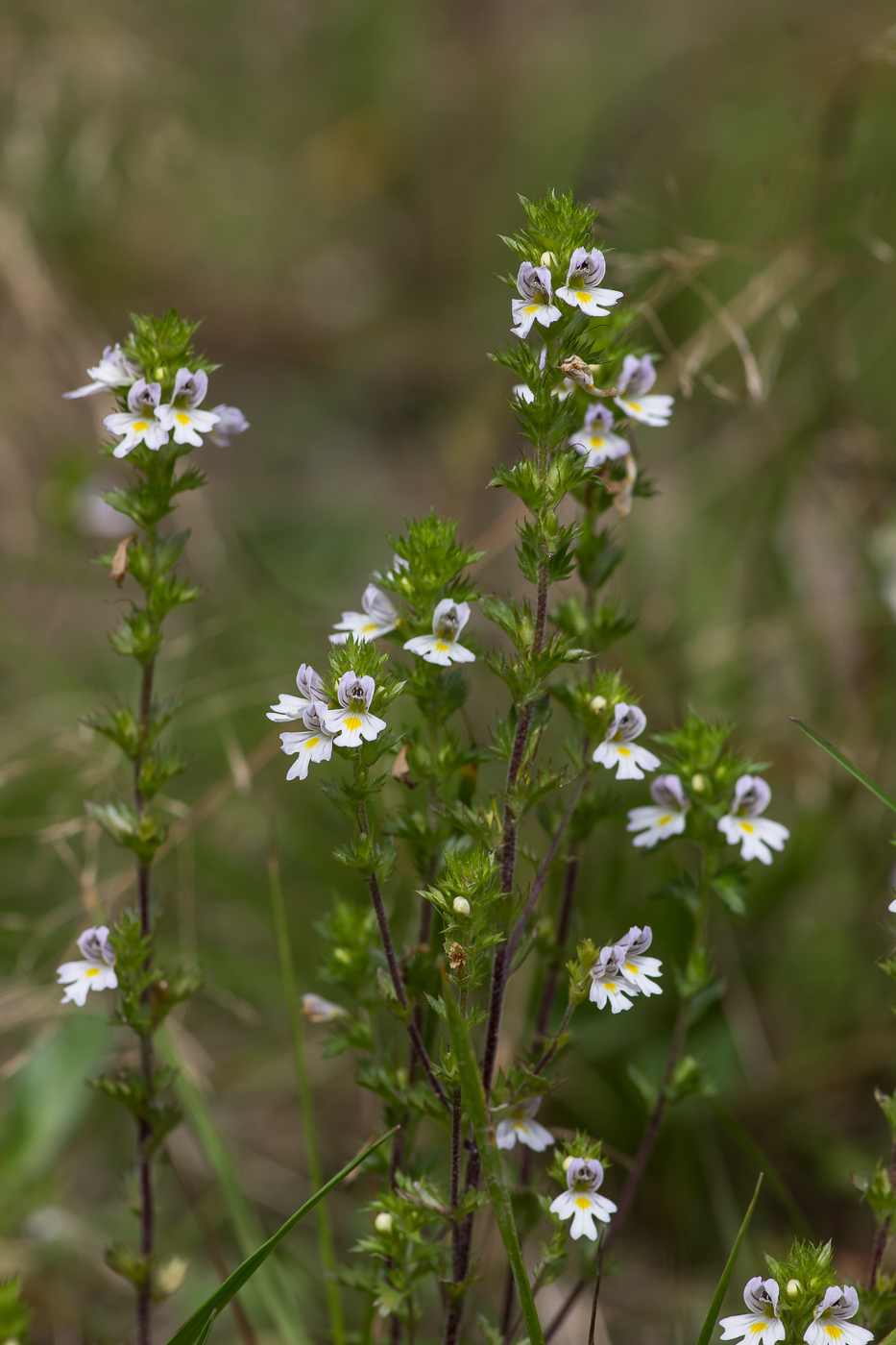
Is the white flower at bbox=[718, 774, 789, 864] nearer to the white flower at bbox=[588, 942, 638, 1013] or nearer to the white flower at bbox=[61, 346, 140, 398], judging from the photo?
the white flower at bbox=[588, 942, 638, 1013]

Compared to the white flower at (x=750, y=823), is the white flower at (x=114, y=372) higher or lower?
higher

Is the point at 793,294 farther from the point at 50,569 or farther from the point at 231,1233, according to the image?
the point at 231,1233

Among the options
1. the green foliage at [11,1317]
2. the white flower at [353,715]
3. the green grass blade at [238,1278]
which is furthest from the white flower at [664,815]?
the green foliage at [11,1317]

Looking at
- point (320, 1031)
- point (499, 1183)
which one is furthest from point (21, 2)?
point (499, 1183)

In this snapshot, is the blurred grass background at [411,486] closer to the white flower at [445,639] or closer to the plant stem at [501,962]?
the plant stem at [501,962]

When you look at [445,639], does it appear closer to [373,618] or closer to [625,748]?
[373,618]

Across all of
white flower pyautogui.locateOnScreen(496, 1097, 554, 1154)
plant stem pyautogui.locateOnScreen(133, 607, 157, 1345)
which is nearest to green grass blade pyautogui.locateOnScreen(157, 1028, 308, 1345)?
plant stem pyautogui.locateOnScreen(133, 607, 157, 1345)

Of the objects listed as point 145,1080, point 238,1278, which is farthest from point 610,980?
point 145,1080
